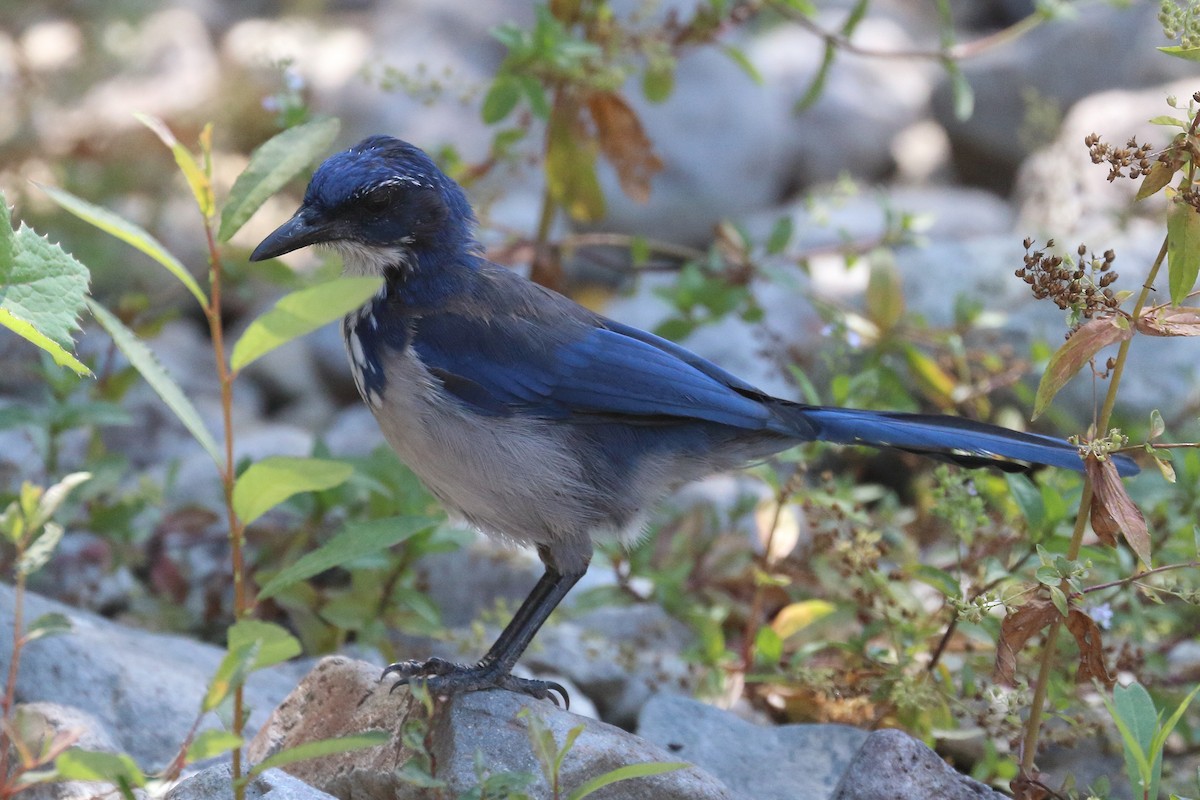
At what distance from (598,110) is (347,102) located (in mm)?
4128

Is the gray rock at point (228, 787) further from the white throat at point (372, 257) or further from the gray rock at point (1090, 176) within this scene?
the gray rock at point (1090, 176)

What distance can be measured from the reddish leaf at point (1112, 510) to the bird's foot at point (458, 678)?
1445 millimetres

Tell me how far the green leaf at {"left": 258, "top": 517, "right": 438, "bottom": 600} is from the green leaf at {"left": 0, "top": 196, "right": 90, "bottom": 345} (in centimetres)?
84

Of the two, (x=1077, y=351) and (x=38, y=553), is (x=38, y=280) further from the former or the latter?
(x=1077, y=351)

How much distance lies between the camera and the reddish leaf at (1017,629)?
2.86 metres

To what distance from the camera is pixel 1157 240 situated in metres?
6.59

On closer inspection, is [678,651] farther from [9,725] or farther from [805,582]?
[9,725]

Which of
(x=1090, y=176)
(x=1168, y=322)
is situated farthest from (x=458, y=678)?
(x=1090, y=176)

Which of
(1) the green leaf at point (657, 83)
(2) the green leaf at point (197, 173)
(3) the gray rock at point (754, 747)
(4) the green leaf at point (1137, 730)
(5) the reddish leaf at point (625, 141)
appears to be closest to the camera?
(2) the green leaf at point (197, 173)

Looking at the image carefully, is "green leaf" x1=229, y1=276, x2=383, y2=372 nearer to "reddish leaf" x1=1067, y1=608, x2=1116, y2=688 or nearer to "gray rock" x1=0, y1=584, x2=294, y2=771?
"gray rock" x1=0, y1=584, x2=294, y2=771

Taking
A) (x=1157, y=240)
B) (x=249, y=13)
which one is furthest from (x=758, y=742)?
(x=249, y=13)

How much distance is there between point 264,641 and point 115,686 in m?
1.51

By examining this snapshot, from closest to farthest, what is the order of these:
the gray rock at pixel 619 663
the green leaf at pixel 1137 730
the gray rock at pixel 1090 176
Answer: the green leaf at pixel 1137 730 → the gray rock at pixel 619 663 → the gray rock at pixel 1090 176

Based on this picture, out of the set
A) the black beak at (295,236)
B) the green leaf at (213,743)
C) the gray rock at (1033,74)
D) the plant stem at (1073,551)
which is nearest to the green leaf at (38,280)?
the black beak at (295,236)
